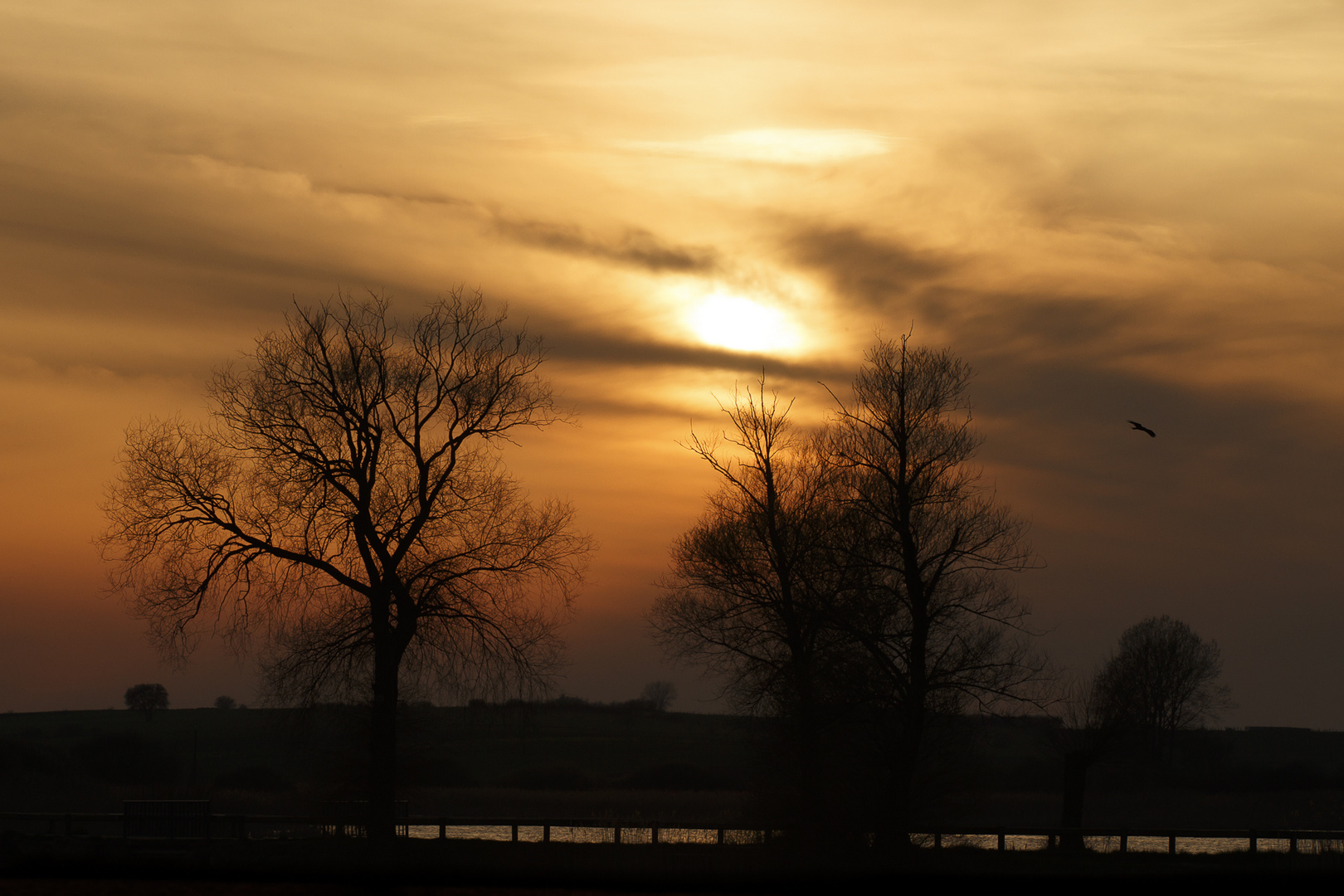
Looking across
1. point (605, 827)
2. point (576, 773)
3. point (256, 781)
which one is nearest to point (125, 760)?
point (256, 781)

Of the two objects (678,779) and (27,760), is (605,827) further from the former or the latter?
(27,760)

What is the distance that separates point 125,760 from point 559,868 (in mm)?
47144

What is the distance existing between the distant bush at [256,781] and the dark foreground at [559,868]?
113 feet

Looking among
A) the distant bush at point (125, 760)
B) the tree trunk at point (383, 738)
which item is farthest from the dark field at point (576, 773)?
the tree trunk at point (383, 738)

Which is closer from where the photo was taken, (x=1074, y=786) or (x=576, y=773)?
(x=1074, y=786)

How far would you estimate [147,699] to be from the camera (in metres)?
125

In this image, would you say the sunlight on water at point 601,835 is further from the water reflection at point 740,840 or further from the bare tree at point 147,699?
the bare tree at point 147,699

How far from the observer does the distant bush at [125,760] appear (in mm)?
60344

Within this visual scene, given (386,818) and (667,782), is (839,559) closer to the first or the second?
(386,818)

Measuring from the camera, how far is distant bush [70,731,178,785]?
198 feet

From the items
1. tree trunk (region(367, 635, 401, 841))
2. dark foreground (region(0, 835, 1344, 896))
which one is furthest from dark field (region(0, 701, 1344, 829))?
dark foreground (region(0, 835, 1344, 896))

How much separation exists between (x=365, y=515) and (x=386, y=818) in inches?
291

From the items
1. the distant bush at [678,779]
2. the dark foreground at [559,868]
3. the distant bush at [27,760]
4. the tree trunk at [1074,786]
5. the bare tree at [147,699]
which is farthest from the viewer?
the bare tree at [147,699]

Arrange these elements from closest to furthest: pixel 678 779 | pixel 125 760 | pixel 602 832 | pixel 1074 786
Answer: pixel 602 832 < pixel 1074 786 < pixel 125 760 < pixel 678 779
